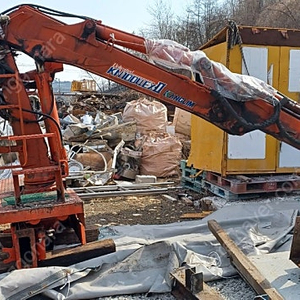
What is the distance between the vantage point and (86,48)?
387cm

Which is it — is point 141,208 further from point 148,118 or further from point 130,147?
point 148,118

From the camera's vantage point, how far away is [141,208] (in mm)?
7094

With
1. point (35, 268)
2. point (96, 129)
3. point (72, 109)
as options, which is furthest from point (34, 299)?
point (72, 109)

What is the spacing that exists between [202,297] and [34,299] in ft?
4.26

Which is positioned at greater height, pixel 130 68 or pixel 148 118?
pixel 130 68

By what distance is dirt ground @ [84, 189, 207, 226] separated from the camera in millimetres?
6396

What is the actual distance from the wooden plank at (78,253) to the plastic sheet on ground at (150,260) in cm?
8

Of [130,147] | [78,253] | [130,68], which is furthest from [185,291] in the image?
[130,147]

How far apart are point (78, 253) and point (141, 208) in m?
3.28

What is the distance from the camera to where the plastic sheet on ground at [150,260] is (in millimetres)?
3404

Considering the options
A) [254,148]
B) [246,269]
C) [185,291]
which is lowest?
[185,291]

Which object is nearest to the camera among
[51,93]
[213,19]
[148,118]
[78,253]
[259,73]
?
[78,253]

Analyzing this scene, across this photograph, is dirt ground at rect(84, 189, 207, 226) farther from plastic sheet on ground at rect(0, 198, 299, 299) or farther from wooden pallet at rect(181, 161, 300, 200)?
plastic sheet on ground at rect(0, 198, 299, 299)

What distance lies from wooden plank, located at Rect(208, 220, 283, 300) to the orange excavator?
1043 millimetres
